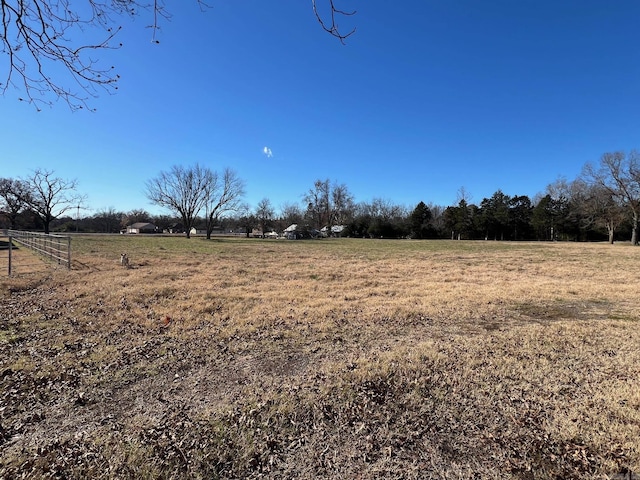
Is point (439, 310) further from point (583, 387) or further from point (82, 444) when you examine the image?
point (82, 444)

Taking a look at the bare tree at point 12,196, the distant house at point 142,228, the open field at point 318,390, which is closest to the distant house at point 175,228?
the distant house at point 142,228

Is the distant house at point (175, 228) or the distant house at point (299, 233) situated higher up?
A: the distant house at point (175, 228)

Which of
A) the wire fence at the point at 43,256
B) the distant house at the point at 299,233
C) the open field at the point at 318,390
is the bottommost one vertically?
the open field at the point at 318,390

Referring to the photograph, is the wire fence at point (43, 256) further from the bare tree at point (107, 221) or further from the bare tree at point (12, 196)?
the bare tree at point (107, 221)

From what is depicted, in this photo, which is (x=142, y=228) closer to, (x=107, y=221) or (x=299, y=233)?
(x=107, y=221)

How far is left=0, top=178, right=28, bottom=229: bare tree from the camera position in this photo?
4997cm

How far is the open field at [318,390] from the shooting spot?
2.36 m

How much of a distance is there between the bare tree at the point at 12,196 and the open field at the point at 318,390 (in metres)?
60.4

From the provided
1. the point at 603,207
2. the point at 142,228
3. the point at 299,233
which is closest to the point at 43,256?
the point at 299,233

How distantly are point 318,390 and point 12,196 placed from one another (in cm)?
7273

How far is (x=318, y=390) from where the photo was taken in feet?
11.0

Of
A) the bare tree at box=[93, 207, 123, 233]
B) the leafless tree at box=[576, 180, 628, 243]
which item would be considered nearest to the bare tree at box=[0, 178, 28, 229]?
the bare tree at box=[93, 207, 123, 233]

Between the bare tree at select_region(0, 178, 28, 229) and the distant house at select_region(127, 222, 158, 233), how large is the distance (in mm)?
43495

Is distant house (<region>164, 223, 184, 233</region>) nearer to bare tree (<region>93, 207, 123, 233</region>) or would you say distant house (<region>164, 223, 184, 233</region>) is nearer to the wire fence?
bare tree (<region>93, 207, 123, 233</region>)
